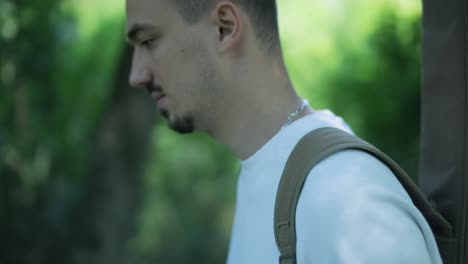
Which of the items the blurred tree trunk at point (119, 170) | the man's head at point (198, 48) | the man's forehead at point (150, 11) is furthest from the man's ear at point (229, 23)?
the blurred tree trunk at point (119, 170)

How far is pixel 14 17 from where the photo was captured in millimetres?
8391

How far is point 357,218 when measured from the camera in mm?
1460

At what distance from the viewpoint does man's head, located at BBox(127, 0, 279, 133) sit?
1965 millimetres

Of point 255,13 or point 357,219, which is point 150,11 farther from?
point 357,219

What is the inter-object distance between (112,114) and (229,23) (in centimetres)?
611

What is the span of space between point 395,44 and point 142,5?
875 centimetres

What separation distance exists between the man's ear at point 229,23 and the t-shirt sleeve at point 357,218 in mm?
469

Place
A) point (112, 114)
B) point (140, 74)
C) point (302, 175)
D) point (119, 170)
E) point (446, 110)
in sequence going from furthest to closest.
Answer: point (112, 114) < point (119, 170) < point (140, 74) < point (446, 110) < point (302, 175)

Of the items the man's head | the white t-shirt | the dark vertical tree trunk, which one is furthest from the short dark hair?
the white t-shirt

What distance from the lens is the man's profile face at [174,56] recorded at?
1.98 m

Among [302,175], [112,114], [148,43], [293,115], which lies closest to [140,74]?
[148,43]

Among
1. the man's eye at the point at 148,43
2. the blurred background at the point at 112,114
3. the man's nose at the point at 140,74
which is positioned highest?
the man's eye at the point at 148,43

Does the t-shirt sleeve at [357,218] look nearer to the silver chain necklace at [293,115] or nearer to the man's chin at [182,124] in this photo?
the silver chain necklace at [293,115]

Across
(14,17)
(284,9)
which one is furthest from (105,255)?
(284,9)
